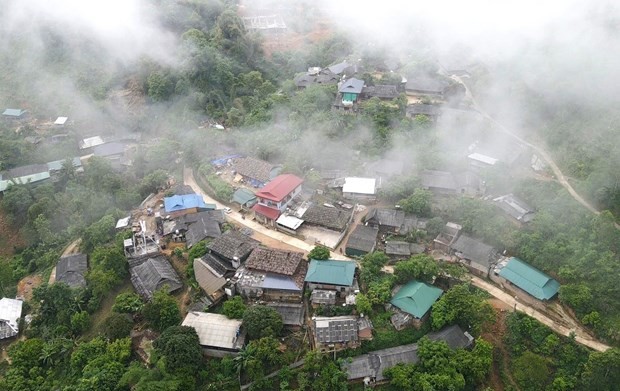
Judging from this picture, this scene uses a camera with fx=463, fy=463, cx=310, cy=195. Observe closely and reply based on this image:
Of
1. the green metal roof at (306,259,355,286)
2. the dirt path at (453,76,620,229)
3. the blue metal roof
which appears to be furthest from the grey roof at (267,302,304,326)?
the dirt path at (453,76,620,229)

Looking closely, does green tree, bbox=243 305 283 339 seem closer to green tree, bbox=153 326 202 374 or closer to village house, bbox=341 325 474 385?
green tree, bbox=153 326 202 374

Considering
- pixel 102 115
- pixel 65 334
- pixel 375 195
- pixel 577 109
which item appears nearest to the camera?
pixel 65 334

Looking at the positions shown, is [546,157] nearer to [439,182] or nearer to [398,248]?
[439,182]

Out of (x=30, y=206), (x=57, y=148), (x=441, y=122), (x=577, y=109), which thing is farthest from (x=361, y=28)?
(x=30, y=206)

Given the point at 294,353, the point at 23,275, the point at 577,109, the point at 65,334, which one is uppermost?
the point at 577,109

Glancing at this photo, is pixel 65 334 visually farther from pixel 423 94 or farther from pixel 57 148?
pixel 423 94

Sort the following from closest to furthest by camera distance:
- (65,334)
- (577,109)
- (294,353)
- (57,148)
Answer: (294,353)
(65,334)
(577,109)
(57,148)

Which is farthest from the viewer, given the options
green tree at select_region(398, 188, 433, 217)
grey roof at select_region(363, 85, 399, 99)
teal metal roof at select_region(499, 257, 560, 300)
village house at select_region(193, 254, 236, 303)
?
grey roof at select_region(363, 85, 399, 99)
